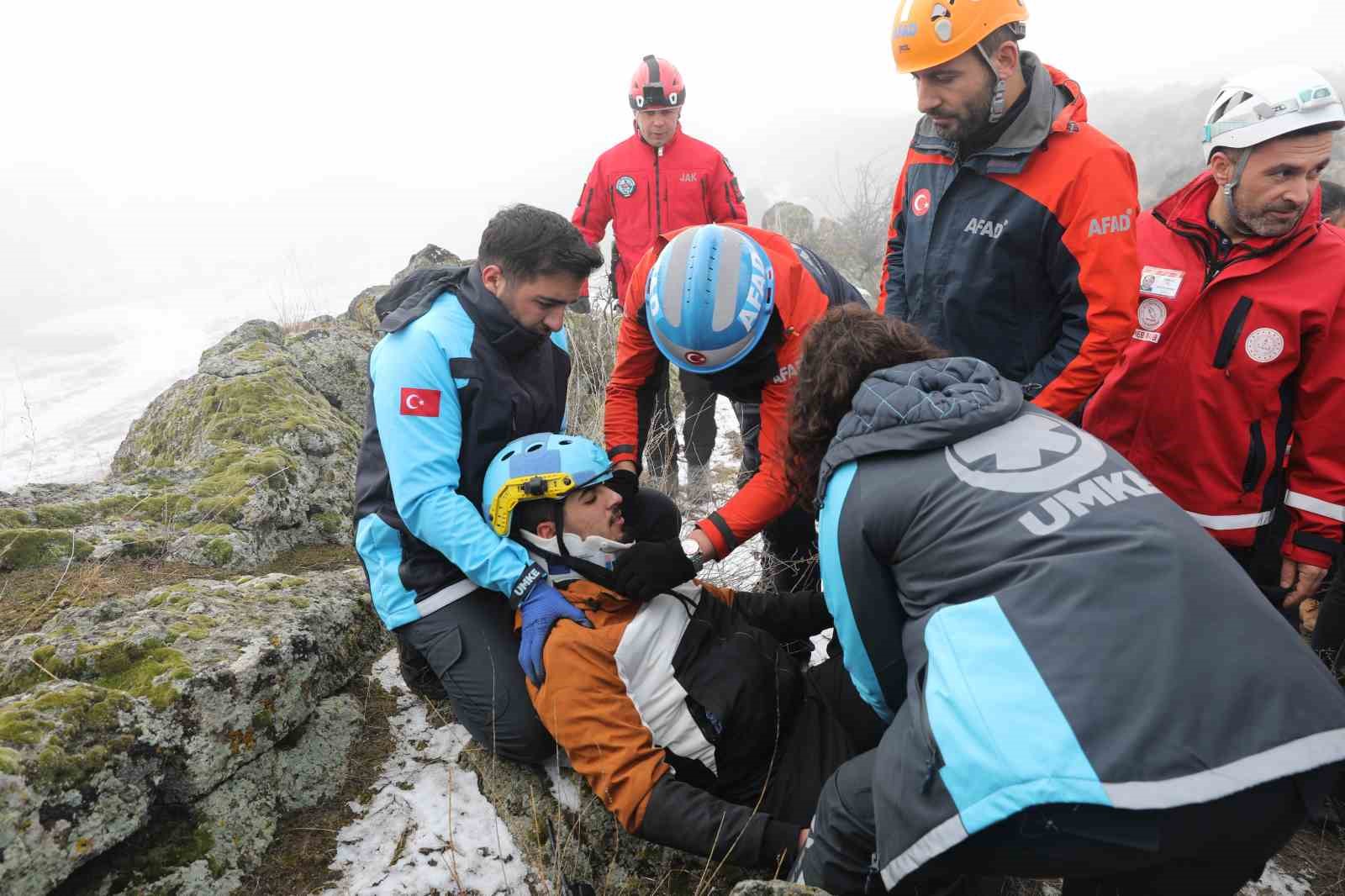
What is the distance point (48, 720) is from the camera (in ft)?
7.20

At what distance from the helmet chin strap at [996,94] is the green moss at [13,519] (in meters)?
4.54

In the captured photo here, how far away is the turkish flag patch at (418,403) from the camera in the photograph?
3035 mm

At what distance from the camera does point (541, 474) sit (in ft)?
9.50

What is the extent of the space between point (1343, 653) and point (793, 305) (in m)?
3.03

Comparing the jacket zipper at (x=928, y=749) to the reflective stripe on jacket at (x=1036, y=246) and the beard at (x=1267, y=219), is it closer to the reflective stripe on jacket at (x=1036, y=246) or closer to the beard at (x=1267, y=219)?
the reflective stripe on jacket at (x=1036, y=246)

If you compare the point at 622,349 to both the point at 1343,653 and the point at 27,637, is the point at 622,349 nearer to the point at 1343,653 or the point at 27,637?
the point at 27,637

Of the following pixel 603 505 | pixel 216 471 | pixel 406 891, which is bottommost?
pixel 406 891

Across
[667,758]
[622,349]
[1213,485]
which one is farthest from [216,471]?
[1213,485]

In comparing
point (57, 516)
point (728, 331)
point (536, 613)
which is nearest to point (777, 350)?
point (728, 331)

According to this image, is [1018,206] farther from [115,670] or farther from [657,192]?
[115,670]

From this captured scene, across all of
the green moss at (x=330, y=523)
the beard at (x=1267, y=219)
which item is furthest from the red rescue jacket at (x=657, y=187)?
the beard at (x=1267, y=219)

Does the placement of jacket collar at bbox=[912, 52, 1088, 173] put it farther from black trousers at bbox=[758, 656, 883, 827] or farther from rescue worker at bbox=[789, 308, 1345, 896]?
black trousers at bbox=[758, 656, 883, 827]

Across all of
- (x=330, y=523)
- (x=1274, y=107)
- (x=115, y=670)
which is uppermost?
(x=1274, y=107)

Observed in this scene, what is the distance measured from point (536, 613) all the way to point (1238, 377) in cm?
283
